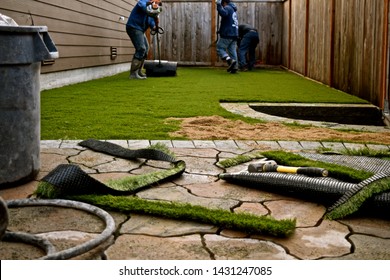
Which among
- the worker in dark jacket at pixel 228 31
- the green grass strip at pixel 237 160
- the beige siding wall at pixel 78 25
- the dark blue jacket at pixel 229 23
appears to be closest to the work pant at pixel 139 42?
the beige siding wall at pixel 78 25

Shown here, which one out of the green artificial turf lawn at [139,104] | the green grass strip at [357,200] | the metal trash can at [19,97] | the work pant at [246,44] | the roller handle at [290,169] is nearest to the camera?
the green grass strip at [357,200]

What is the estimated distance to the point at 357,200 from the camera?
2.35 metres

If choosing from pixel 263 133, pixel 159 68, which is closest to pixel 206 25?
pixel 159 68

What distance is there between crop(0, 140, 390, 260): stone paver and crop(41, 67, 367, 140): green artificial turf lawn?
147 cm

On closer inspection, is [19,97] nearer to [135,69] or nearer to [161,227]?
[161,227]

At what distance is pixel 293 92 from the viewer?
8.06 meters

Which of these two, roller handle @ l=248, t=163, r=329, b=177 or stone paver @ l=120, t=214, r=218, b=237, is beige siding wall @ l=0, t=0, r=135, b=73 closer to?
roller handle @ l=248, t=163, r=329, b=177

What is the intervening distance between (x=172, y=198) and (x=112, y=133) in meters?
1.86

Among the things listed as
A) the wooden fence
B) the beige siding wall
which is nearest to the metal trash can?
the beige siding wall

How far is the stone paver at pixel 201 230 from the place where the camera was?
1941 millimetres

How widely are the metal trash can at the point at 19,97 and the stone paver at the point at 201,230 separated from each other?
108mm

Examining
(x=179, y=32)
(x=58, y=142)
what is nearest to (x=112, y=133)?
(x=58, y=142)

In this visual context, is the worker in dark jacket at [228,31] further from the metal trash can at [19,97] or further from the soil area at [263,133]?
the metal trash can at [19,97]

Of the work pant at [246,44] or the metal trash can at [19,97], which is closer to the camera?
the metal trash can at [19,97]
